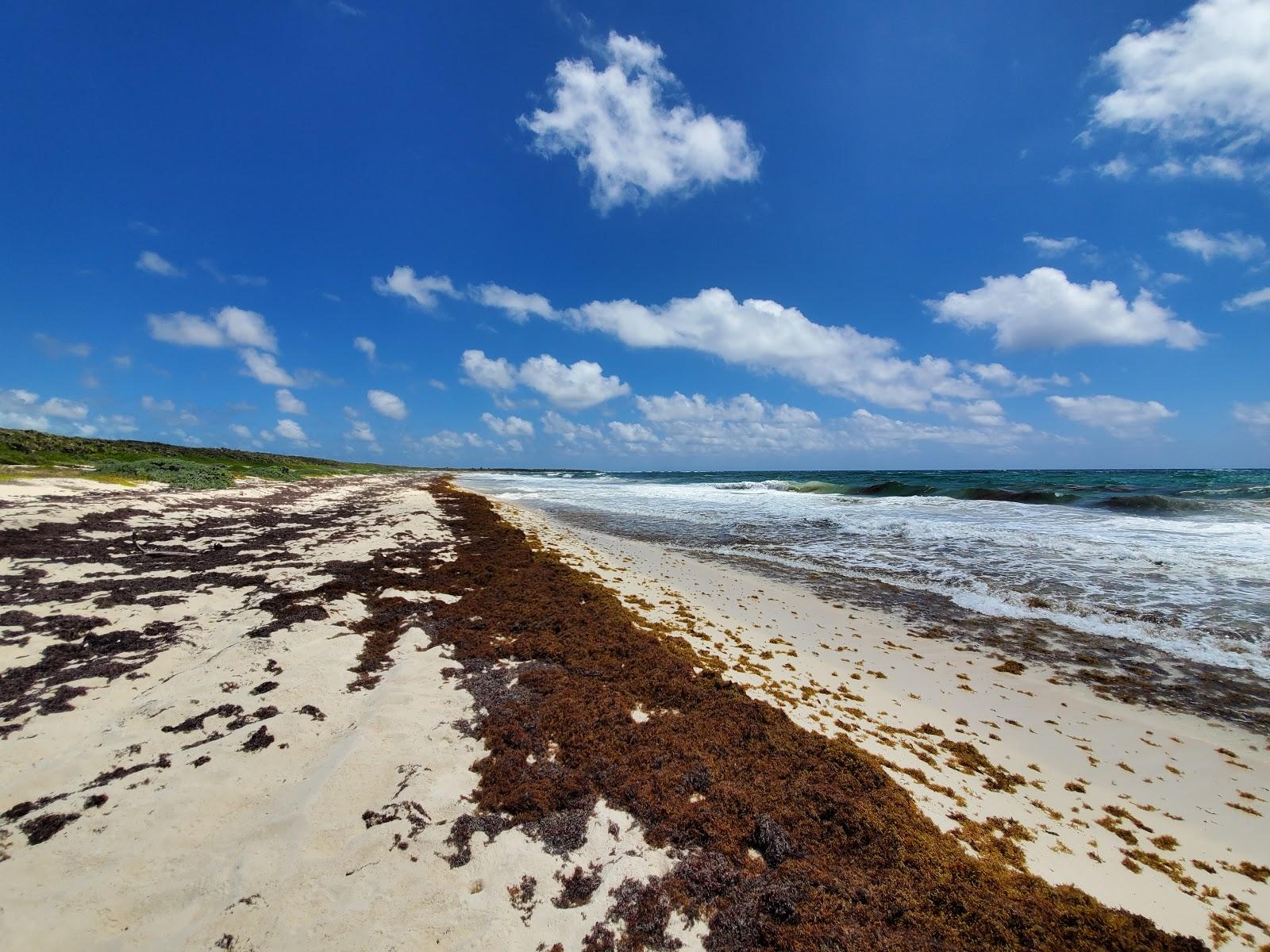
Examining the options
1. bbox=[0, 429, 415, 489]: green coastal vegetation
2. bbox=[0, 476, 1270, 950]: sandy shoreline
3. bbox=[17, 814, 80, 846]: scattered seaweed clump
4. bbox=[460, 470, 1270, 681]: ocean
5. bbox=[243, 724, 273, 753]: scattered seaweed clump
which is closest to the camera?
bbox=[0, 476, 1270, 950]: sandy shoreline

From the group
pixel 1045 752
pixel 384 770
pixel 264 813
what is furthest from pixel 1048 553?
pixel 264 813

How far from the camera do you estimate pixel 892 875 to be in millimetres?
2811

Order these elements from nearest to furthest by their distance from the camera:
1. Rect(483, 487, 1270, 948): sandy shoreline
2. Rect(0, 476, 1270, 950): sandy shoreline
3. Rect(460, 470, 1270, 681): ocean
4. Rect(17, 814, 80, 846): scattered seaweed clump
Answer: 1. Rect(0, 476, 1270, 950): sandy shoreline
2. Rect(17, 814, 80, 846): scattered seaweed clump
3. Rect(483, 487, 1270, 948): sandy shoreline
4. Rect(460, 470, 1270, 681): ocean

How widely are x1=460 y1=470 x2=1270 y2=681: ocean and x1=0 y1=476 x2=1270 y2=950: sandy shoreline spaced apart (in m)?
3.20

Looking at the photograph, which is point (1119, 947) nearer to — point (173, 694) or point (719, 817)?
point (719, 817)

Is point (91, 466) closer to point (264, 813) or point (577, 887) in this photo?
point (264, 813)

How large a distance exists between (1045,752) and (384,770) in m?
6.00

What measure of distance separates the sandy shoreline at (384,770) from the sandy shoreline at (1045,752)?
0.03 metres

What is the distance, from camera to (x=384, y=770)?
12.0ft

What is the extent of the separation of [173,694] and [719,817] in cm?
A: 515

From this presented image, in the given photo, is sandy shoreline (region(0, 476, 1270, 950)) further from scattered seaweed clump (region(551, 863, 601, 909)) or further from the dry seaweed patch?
the dry seaweed patch

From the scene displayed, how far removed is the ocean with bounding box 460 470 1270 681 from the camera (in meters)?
8.31

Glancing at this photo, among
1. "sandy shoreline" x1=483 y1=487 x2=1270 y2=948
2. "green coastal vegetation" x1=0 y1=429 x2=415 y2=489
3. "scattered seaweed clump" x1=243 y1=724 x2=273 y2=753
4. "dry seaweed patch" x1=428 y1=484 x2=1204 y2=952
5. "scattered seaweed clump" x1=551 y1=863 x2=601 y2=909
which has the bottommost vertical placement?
"sandy shoreline" x1=483 y1=487 x2=1270 y2=948

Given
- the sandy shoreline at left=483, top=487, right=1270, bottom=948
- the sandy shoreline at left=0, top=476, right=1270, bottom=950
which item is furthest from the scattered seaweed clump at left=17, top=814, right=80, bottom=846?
the sandy shoreline at left=483, top=487, right=1270, bottom=948
